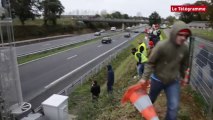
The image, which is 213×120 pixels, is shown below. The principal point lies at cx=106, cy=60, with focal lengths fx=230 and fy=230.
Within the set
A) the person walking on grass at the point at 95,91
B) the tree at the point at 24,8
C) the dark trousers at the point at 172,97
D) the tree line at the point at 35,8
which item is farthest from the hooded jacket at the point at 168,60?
the tree at the point at 24,8

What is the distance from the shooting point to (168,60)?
3582mm

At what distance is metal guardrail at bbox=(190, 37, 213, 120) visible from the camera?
19.1ft

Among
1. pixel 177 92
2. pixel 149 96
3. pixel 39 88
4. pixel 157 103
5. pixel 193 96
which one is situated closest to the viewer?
pixel 177 92

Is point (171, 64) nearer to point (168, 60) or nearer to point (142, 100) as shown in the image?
point (168, 60)

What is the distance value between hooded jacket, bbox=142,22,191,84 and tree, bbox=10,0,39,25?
47138mm

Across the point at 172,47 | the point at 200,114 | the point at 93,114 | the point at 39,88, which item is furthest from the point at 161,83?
the point at 39,88

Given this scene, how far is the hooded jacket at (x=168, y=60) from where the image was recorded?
138 inches

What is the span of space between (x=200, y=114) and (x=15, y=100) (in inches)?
182

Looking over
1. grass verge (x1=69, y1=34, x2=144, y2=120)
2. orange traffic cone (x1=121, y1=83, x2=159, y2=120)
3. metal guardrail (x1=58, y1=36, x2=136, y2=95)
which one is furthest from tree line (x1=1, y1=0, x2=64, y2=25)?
orange traffic cone (x1=121, y1=83, x2=159, y2=120)

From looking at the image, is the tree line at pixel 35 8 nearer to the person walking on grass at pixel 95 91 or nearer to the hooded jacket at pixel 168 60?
the person walking on grass at pixel 95 91

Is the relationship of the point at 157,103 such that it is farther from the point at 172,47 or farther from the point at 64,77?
the point at 64,77

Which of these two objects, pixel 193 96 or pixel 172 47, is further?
pixel 193 96

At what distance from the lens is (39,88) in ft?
47.8

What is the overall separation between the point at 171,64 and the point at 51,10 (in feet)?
207
